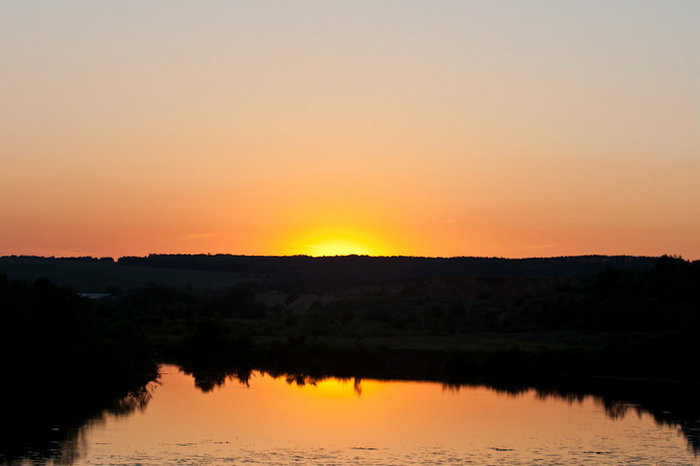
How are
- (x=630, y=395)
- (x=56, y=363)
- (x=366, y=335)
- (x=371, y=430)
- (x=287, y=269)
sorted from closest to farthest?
(x=371, y=430), (x=56, y=363), (x=630, y=395), (x=366, y=335), (x=287, y=269)

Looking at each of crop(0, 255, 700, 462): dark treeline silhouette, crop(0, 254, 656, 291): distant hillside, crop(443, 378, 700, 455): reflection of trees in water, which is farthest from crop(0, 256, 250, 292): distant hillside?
crop(443, 378, 700, 455): reflection of trees in water

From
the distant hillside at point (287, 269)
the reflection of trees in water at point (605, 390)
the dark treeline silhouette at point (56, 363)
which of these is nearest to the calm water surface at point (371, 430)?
the reflection of trees in water at point (605, 390)

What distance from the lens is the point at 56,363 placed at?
110 ft

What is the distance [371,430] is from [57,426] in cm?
829

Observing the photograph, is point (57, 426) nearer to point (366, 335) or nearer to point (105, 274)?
point (366, 335)

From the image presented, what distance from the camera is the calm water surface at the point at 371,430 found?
23.5 m

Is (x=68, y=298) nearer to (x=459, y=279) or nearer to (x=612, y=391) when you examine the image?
(x=612, y=391)

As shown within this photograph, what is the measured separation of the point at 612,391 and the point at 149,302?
53.5m

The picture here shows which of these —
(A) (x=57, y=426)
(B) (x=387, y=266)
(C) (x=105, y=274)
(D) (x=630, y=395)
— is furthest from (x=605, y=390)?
(C) (x=105, y=274)

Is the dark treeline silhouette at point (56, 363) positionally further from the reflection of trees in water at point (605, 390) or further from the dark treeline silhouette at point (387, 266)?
the dark treeline silhouette at point (387, 266)

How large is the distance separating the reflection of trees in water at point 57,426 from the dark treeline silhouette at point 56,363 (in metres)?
0.03

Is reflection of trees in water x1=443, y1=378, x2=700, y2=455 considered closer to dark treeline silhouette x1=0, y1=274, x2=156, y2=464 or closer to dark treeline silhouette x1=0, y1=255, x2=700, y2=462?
dark treeline silhouette x1=0, y1=255, x2=700, y2=462

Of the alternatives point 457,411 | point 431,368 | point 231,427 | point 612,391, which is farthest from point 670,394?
point 231,427

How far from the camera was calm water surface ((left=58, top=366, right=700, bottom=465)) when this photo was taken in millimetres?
23453
